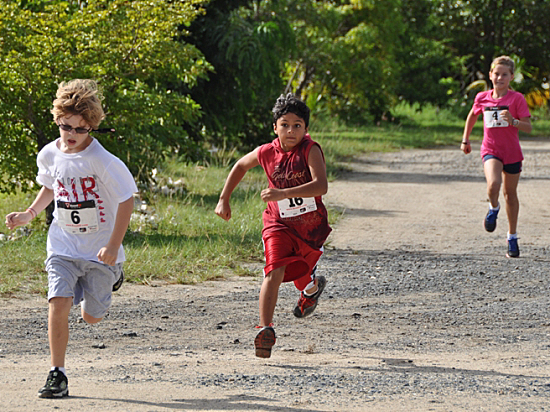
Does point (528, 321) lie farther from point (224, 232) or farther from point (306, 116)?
point (224, 232)

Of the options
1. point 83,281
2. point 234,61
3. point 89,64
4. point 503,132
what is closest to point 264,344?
point 83,281

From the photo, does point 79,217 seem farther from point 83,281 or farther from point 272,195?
point 272,195

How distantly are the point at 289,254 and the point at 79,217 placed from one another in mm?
1478

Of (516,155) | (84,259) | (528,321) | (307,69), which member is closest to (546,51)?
(307,69)

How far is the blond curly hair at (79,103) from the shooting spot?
4.38 metres

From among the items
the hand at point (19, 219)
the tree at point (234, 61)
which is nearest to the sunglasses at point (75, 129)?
the hand at point (19, 219)

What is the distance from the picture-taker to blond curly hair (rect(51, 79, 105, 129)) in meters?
4.38

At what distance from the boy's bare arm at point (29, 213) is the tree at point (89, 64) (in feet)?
13.4

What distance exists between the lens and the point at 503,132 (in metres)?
8.19

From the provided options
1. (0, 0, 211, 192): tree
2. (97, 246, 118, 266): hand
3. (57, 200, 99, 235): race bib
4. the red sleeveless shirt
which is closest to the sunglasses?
(57, 200, 99, 235): race bib

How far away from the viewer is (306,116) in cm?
521

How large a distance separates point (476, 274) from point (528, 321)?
167 centimetres

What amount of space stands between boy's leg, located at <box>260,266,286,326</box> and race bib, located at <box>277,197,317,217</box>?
366 mm

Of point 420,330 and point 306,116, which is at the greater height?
point 306,116
